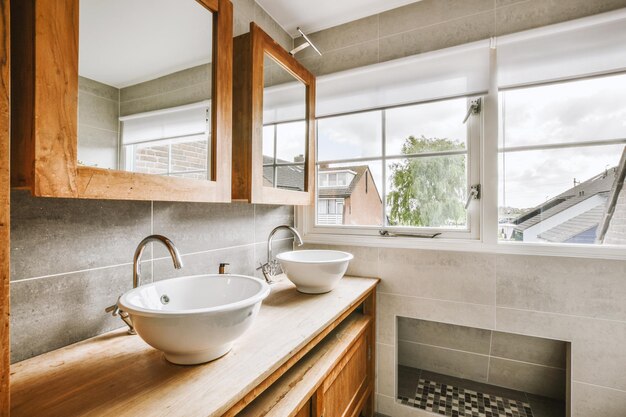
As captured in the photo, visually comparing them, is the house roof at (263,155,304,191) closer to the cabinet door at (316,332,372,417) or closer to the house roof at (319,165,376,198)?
the house roof at (319,165,376,198)

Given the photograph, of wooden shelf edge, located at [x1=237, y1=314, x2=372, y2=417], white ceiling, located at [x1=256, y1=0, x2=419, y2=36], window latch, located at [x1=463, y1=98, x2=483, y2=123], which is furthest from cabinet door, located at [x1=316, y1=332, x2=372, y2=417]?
white ceiling, located at [x1=256, y1=0, x2=419, y2=36]

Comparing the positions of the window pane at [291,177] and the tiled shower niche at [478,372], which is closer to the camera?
the window pane at [291,177]

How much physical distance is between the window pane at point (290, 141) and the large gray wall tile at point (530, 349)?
5.38 feet

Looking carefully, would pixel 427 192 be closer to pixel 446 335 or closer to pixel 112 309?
pixel 446 335

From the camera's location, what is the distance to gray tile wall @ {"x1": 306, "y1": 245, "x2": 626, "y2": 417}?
1329mm

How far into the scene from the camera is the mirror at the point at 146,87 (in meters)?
0.75

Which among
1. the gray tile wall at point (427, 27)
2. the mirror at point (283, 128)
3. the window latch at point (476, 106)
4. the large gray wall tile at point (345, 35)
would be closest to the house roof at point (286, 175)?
the mirror at point (283, 128)

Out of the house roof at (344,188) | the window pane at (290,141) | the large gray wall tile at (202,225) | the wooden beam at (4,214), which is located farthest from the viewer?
the house roof at (344,188)

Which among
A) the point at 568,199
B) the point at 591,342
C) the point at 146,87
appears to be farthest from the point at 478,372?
the point at 146,87

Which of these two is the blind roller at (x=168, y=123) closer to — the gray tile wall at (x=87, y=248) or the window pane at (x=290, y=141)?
the gray tile wall at (x=87, y=248)

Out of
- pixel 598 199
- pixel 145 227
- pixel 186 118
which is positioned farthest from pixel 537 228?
pixel 145 227

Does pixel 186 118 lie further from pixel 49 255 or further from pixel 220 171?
pixel 49 255

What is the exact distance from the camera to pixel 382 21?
180 centimetres

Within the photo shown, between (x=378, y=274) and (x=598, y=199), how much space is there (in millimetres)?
1156
